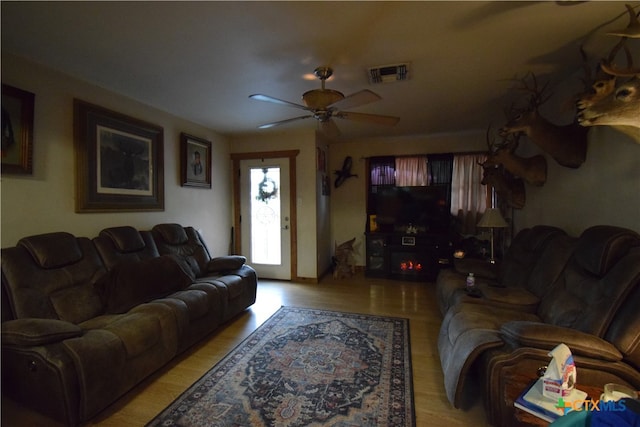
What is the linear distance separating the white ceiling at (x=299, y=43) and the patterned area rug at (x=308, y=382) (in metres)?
2.46

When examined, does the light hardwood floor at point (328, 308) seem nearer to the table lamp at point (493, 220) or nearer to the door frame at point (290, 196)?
the door frame at point (290, 196)

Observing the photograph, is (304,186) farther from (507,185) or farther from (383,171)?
(507,185)

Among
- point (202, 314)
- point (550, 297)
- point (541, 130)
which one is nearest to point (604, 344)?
point (550, 297)

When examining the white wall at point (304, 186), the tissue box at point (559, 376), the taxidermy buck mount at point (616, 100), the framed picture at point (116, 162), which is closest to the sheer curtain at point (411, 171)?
the white wall at point (304, 186)

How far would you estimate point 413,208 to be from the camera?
193 inches

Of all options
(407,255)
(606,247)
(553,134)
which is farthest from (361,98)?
(407,255)

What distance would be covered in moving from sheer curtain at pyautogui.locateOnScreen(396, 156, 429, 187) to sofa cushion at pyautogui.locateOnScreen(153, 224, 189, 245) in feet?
11.8

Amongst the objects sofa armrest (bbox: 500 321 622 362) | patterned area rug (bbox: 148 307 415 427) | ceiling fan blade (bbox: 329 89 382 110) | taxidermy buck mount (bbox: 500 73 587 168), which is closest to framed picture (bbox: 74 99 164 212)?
patterned area rug (bbox: 148 307 415 427)

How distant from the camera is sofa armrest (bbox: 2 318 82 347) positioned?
1.62 m

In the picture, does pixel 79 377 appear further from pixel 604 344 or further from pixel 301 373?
pixel 604 344

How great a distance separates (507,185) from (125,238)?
14.6ft

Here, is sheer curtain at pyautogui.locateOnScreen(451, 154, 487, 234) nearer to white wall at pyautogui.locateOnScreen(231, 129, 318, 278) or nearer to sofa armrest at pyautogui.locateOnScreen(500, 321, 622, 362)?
white wall at pyautogui.locateOnScreen(231, 129, 318, 278)

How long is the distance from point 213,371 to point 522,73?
3681 millimetres

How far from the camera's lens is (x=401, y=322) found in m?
3.15
